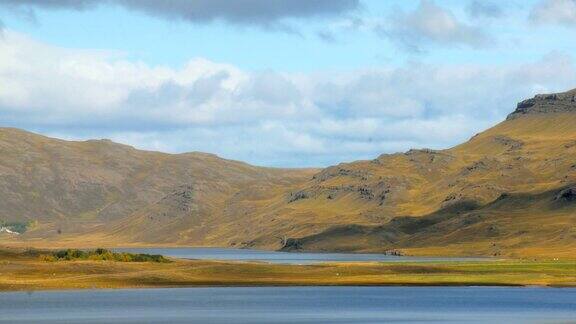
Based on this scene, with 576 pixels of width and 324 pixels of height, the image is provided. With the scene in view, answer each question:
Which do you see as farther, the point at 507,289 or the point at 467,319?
the point at 507,289

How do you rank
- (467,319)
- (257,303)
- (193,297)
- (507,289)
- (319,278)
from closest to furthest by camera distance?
(467,319), (257,303), (193,297), (507,289), (319,278)

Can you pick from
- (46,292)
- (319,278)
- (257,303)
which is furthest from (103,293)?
(319,278)

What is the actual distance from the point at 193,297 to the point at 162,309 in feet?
68.8

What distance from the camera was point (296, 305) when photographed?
149375 millimetres

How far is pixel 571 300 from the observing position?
507 feet

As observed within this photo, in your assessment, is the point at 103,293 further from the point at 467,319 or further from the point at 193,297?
the point at 467,319

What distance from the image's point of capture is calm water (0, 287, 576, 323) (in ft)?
423

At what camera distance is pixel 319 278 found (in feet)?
642

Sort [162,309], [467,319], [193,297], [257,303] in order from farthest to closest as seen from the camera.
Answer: [193,297], [257,303], [162,309], [467,319]

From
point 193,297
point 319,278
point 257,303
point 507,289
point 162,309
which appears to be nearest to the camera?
point 162,309

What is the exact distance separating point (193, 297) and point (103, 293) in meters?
13.5

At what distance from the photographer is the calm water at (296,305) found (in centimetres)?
12900

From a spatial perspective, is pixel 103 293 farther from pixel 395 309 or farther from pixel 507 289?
pixel 507 289

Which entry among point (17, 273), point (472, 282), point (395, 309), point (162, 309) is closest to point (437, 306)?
point (395, 309)
